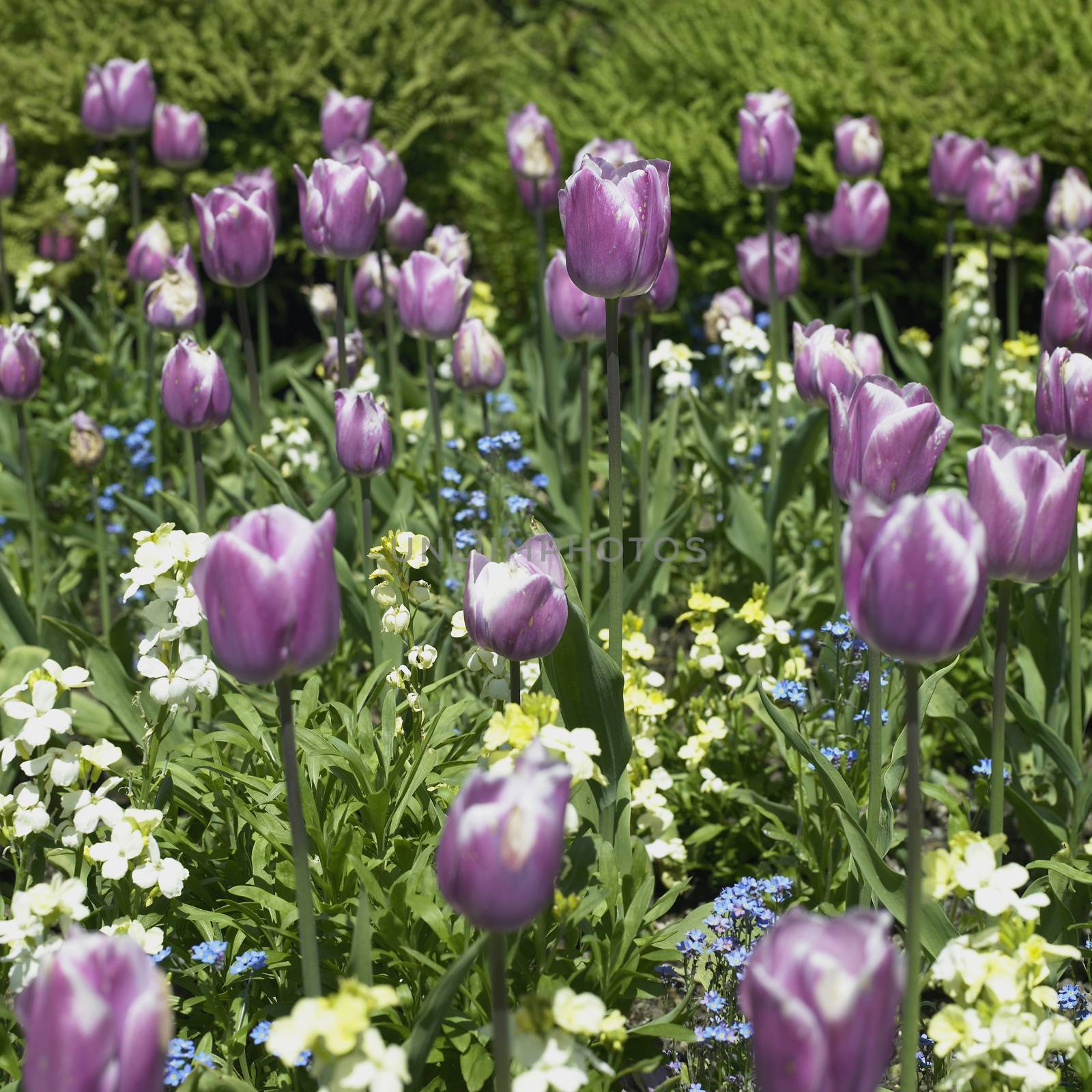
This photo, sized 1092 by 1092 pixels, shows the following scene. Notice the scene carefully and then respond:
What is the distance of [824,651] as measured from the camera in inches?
118

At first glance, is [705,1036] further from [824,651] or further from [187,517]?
[187,517]

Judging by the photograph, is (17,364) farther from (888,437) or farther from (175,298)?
(888,437)

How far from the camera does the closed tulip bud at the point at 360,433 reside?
2.79m

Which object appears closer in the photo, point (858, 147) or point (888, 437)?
point (888, 437)

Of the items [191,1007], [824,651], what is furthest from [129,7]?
[191,1007]

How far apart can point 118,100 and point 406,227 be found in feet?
3.27

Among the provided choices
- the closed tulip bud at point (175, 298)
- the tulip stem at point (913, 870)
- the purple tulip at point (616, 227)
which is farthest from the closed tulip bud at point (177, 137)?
the tulip stem at point (913, 870)

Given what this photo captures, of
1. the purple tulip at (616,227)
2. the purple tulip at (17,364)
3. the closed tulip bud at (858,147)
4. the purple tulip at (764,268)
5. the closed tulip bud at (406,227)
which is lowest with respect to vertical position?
the purple tulip at (764,268)

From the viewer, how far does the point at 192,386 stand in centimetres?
288

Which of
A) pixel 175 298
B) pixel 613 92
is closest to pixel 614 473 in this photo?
pixel 175 298

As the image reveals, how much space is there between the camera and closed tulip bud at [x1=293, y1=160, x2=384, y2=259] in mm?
3088

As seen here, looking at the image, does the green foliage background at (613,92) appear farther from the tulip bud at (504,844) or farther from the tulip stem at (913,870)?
the tulip bud at (504,844)

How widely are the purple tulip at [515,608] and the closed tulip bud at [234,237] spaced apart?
146 centimetres

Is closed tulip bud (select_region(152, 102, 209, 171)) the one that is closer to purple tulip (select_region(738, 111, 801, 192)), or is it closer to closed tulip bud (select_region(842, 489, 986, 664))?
purple tulip (select_region(738, 111, 801, 192))
